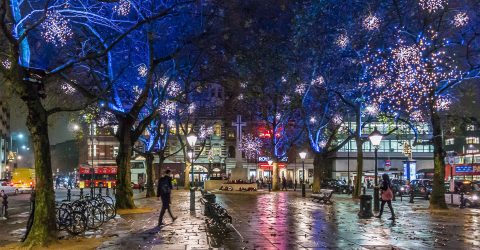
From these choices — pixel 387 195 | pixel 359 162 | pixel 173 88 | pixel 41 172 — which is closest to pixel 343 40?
pixel 359 162

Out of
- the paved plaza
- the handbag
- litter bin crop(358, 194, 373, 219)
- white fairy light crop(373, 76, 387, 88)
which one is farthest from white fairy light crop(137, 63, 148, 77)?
the handbag

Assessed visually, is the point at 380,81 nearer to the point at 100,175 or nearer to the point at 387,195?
the point at 387,195

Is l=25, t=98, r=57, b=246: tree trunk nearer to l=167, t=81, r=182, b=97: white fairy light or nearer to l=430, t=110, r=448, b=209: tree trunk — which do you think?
l=430, t=110, r=448, b=209: tree trunk

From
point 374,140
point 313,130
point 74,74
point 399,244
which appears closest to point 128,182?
point 74,74

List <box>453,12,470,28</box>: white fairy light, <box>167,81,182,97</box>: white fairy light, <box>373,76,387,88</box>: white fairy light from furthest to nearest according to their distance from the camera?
<box>167,81,182,97</box>: white fairy light, <box>373,76,387,88</box>: white fairy light, <box>453,12,470,28</box>: white fairy light

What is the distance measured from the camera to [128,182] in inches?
1101

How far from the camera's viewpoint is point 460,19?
81.1 feet

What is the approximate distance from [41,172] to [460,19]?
19.9 meters

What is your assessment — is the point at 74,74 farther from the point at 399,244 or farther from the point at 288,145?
the point at 288,145

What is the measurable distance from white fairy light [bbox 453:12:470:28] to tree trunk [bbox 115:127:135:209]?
17.4 metres

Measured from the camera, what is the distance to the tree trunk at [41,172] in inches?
558

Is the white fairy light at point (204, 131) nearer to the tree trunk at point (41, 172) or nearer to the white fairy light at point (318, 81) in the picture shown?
the white fairy light at point (318, 81)

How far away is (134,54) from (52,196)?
17.6m

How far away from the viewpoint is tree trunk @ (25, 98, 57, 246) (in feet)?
46.5
